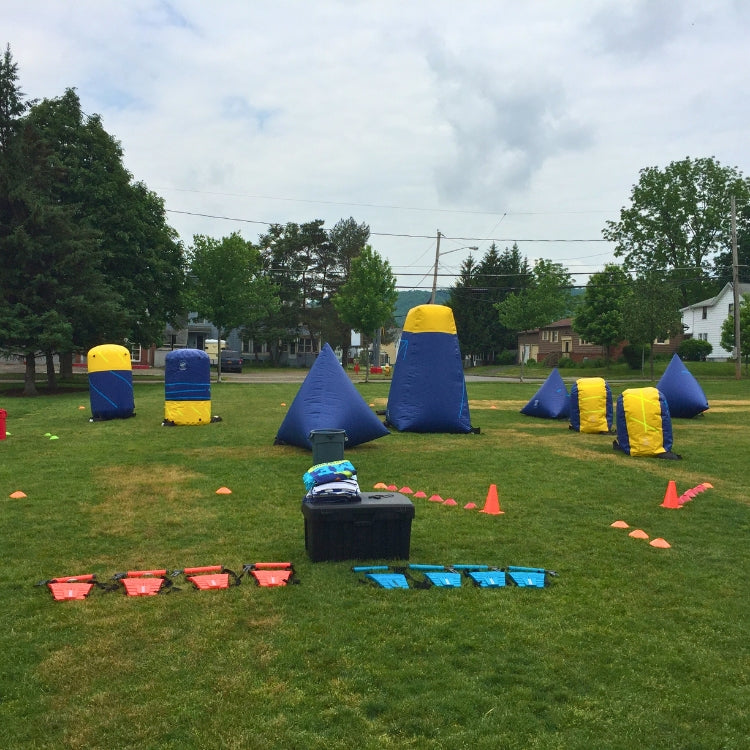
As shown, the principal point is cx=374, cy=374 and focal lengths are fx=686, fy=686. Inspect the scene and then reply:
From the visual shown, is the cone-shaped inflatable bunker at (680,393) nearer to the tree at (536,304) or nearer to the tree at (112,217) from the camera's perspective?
the tree at (112,217)

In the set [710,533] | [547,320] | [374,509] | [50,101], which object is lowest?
[710,533]

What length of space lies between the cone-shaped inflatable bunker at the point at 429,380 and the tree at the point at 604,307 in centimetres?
3845

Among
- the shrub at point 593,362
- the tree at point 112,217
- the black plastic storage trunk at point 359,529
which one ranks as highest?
the tree at point 112,217

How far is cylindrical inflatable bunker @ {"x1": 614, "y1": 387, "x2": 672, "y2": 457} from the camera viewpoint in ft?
39.6

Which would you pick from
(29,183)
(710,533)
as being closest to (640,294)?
(29,183)

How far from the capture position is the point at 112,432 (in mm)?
14812

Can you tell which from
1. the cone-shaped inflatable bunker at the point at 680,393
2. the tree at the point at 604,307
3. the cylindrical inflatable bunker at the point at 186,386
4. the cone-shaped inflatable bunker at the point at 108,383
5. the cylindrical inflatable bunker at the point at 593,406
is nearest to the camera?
the cylindrical inflatable bunker at the point at 593,406

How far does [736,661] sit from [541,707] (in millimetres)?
1434

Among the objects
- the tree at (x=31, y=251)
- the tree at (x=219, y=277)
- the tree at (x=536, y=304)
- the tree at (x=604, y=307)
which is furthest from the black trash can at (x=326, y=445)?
the tree at (x=536, y=304)

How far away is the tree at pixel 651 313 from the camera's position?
129 ft

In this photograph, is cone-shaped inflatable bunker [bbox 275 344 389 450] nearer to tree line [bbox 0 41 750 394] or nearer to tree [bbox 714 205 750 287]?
tree line [bbox 0 41 750 394]

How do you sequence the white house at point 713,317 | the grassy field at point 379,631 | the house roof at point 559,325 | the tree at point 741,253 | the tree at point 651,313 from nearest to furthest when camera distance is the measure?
the grassy field at point 379,631
the tree at point 651,313
the white house at point 713,317
the house roof at point 559,325
the tree at point 741,253

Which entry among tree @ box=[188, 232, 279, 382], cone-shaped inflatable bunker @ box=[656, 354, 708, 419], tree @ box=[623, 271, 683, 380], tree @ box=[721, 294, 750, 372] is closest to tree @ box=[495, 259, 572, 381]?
tree @ box=[721, 294, 750, 372]

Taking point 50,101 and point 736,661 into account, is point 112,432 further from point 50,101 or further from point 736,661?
point 50,101
